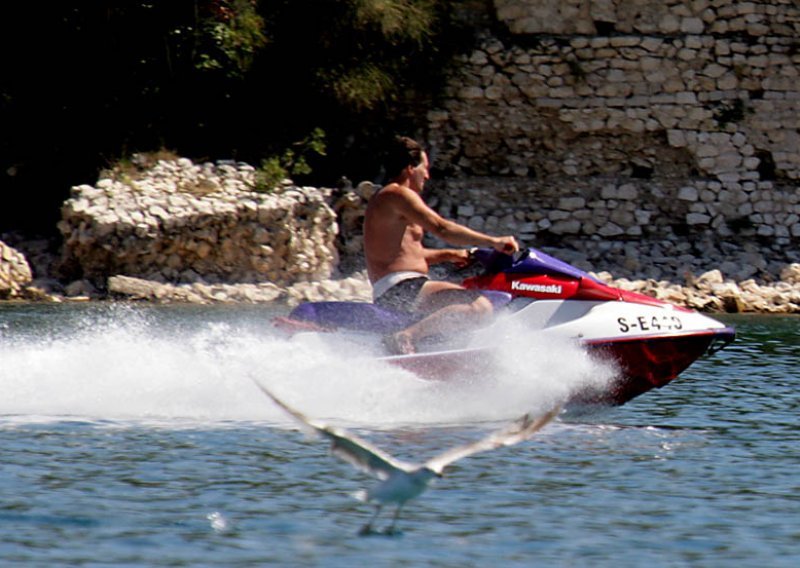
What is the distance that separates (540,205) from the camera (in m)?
23.8

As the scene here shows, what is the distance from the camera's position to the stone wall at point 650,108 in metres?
23.5

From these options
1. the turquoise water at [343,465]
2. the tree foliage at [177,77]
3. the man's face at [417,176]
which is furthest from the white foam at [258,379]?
the tree foliage at [177,77]

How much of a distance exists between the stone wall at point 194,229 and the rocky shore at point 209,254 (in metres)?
0.01

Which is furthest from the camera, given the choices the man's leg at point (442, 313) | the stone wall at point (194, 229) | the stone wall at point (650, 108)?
the stone wall at point (650, 108)

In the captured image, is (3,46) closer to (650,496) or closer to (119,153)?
(119,153)

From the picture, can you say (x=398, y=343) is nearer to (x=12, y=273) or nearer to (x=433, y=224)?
(x=433, y=224)

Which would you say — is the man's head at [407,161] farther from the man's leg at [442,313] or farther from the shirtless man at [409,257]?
the man's leg at [442,313]

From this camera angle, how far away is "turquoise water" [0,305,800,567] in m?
6.66

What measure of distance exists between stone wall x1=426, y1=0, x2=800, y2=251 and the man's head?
14.0m

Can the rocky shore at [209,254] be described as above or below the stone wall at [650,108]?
below

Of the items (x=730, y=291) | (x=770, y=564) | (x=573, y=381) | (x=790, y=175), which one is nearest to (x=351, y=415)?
(x=573, y=381)

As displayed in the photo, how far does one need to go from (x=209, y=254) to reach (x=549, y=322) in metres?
11.2

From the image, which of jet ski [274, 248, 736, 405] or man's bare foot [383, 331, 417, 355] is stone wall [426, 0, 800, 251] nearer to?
jet ski [274, 248, 736, 405]

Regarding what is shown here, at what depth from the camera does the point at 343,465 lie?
8.61 meters
